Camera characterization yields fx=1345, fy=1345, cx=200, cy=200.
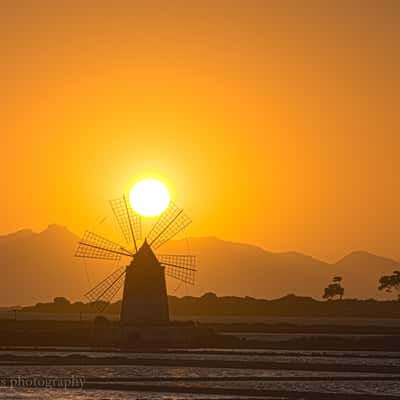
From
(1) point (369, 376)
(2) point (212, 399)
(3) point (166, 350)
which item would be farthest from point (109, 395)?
(3) point (166, 350)

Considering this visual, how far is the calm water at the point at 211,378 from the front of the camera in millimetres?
48750

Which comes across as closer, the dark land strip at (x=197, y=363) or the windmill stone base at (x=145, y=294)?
the dark land strip at (x=197, y=363)

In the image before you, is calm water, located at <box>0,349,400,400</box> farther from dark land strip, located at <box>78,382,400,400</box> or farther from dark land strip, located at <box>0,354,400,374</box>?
dark land strip, located at <box>0,354,400,374</box>

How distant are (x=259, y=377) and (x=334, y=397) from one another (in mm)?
8691

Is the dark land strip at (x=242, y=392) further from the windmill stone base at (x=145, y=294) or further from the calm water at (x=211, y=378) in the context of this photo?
the windmill stone base at (x=145, y=294)

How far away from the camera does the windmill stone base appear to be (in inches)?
3125

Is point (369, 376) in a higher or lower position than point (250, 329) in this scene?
lower

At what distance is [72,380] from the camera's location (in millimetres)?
54000

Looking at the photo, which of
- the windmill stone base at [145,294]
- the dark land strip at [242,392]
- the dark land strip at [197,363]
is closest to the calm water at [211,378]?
the dark land strip at [242,392]

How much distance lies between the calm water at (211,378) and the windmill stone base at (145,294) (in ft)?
31.4

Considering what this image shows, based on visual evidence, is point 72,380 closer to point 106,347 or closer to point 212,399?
point 212,399

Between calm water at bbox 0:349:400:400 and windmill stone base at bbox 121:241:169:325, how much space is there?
31.4ft

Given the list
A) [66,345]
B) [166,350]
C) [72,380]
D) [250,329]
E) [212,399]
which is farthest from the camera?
[250,329]

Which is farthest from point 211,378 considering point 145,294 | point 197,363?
point 145,294
